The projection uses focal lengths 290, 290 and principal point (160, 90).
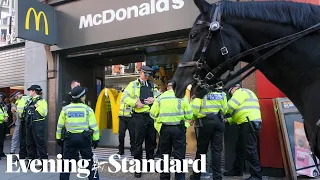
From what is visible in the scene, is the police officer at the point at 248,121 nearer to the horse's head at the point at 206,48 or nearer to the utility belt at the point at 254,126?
the utility belt at the point at 254,126

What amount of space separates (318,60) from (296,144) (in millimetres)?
3677

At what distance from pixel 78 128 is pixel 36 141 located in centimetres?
287

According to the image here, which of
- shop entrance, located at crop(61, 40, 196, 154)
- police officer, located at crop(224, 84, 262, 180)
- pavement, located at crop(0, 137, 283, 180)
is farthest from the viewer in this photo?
shop entrance, located at crop(61, 40, 196, 154)

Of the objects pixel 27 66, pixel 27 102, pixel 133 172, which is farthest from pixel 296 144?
pixel 27 66

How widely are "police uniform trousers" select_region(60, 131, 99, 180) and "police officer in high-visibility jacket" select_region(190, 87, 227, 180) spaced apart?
199 centimetres

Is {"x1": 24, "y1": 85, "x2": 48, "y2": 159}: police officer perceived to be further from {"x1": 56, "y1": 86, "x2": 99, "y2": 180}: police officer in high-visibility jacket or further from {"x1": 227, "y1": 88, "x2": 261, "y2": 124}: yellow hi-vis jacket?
{"x1": 227, "y1": 88, "x2": 261, "y2": 124}: yellow hi-vis jacket

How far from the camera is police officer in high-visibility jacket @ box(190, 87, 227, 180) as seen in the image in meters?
5.41

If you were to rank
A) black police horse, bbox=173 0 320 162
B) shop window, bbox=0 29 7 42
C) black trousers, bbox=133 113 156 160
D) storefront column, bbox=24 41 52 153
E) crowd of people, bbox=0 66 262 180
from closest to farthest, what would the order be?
black police horse, bbox=173 0 320 162 → crowd of people, bbox=0 66 262 180 → black trousers, bbox=133 113 156 160 → storefront column, bbox=24 41 52 153 → shop window, bbox=0 29 7 42

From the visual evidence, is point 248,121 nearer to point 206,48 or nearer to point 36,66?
point 206,48

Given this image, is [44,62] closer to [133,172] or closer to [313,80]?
[133,172]

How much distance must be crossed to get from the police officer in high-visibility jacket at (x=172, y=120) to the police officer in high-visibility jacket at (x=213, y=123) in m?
0.28

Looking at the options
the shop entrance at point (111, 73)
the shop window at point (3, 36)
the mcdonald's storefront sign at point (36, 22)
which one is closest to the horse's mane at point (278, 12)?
the shop entrance at point (111, 73)

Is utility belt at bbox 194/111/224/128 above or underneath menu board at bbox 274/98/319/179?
above

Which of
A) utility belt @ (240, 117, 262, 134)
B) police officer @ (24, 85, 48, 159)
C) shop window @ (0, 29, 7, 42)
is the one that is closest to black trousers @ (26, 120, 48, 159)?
police officer @ (24, 85, 48, 159)
